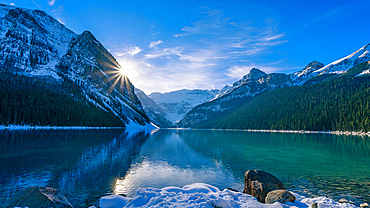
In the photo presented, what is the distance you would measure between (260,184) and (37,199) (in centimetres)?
1496

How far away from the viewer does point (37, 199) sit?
442 inches

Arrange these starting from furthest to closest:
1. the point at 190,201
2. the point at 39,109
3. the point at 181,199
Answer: the point at 39,109 < the point at 181,199 < the point at 190,201

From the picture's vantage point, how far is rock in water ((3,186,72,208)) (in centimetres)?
1103

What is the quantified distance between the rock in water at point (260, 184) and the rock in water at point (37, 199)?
13.0 meters

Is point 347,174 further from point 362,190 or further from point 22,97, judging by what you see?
point 22,97

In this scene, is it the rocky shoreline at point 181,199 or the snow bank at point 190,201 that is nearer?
the rocky shoreline at point 181,199

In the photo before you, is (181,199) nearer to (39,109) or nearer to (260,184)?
(260,184)

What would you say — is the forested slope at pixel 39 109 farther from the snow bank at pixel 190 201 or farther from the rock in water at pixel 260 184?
the rock in water at pixel 260 184

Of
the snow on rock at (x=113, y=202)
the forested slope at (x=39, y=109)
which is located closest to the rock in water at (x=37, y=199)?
the snow on rock at (x=113, y=202)

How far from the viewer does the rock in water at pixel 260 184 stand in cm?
1488

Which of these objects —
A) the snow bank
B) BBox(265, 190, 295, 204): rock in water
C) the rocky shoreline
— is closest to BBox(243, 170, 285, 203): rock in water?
the rocky shoreline

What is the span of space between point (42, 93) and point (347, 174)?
Result: 6407 inches

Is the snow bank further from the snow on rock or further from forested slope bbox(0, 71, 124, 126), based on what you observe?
forested slope bbox(0, 71, 124, 126)

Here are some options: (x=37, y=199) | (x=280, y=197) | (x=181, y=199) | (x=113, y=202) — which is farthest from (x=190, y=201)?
(x=37, y=199)
